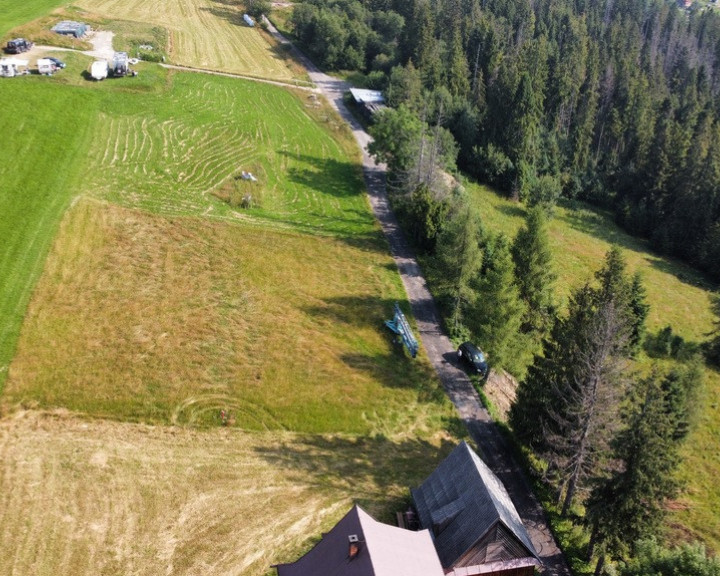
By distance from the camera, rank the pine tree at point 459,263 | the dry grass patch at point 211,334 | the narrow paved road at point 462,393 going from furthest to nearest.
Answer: the pine tree at point 459,263
the dry grass patch at point 211,334
the narrow paved road at point 462,393

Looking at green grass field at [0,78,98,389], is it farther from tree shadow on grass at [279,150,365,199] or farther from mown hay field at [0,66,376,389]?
tree shadow on grass at [279,150,365,199]

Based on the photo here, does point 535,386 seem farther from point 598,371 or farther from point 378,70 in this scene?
point 378,70

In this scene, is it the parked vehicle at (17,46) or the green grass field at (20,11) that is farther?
the green grass field at (20,11)

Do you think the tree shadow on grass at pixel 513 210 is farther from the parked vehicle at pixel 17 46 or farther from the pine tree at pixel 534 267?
the parked vehicle at pixel 17 46

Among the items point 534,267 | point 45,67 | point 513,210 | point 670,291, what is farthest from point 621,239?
point 45,67

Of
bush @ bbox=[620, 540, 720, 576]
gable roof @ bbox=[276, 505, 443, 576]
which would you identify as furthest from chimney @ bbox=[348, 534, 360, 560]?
bush @ bbox=[620, 540, 720, 576]

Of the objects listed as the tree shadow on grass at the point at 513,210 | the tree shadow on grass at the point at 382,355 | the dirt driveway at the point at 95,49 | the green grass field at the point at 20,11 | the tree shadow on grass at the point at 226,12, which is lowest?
the tree shadow on grass at the point at 382,355

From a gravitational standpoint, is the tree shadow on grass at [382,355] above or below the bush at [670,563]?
below

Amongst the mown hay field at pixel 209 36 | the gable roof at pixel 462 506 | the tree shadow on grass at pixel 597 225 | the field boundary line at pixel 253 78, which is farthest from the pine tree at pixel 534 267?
the mown hay field at pixel 209 36
